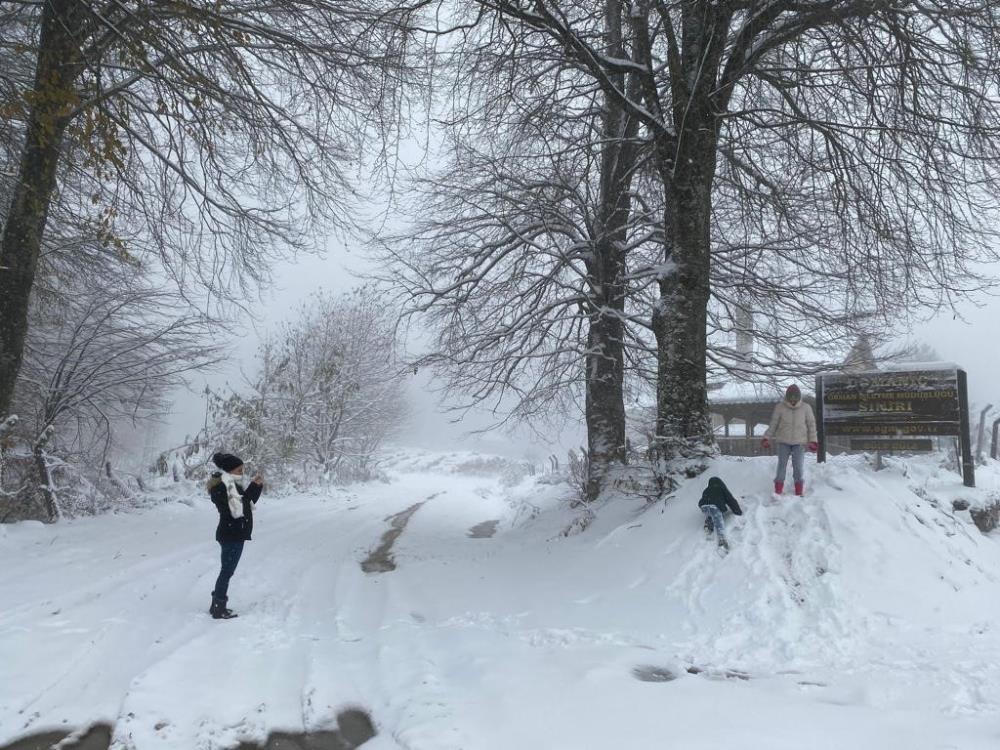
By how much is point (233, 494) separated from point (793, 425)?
6031mm

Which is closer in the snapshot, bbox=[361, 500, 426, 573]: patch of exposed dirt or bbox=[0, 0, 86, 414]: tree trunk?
bbox=[0, 0, 86, 414]: tree trunk

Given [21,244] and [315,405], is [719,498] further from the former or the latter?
[315,405]

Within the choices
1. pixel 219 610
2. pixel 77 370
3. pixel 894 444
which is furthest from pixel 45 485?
pixel 894 444

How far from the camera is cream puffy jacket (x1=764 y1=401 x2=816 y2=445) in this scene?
22.6 ft

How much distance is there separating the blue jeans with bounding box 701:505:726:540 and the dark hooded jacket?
0.15 feet

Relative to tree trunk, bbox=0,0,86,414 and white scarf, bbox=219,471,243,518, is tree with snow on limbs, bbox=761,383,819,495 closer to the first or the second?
white scarf, bbox=219,471,243,518

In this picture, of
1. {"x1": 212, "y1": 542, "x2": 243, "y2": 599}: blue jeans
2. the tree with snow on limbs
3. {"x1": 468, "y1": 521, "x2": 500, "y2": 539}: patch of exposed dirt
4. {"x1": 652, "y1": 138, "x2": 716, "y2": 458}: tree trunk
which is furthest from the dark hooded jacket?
{"x1": 468, "y1": 521, "x2": 500, "y2": 539}: patch of exposed dirt

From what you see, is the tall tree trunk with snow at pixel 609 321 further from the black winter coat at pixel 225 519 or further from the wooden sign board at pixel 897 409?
the black winter coat at pixel 225 519

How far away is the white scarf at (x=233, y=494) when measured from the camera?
5.99m

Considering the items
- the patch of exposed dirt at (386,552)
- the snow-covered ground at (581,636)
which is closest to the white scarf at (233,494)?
the snow-covered ground at (581,636)

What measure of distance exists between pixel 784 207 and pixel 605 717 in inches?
296

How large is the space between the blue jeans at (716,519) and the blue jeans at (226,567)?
4646 mm

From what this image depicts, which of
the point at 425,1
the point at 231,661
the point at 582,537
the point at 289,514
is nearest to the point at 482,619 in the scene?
the point at 231,661

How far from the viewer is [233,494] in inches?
238
